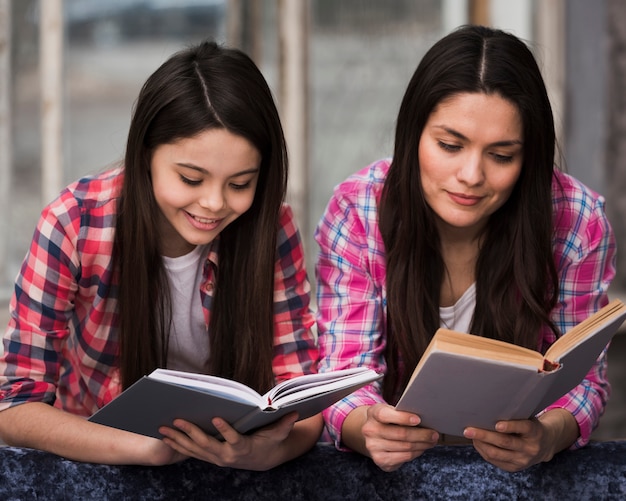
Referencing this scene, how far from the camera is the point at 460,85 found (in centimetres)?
158

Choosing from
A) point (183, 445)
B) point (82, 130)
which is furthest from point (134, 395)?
point (82, 130)

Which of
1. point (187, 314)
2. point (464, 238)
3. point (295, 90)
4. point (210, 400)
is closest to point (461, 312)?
point (464, 238)

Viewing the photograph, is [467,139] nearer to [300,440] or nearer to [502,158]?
[502,158]

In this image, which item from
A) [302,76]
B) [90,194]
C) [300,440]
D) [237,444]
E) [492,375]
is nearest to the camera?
[492,375]

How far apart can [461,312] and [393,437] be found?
0.43 metres

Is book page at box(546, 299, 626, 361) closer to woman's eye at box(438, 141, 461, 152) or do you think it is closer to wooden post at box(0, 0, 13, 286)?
woman's eye at box(438, 141, 461, 152)

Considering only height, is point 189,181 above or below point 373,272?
above

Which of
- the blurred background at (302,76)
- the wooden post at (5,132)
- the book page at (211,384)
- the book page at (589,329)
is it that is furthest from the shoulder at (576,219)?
the wooden post at (5,132)

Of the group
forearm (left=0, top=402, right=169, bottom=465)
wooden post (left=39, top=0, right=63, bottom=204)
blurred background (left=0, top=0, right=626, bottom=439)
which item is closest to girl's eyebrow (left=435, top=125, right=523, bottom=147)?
forearm (left=0, top=402, right=169, bottom=465)

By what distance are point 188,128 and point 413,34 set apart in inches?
69.5

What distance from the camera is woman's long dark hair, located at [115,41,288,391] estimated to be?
1537 mm

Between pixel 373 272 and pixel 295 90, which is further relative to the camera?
pixel 295 90

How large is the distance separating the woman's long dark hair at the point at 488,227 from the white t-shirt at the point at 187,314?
0.33 m

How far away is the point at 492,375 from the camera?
1234 mm
